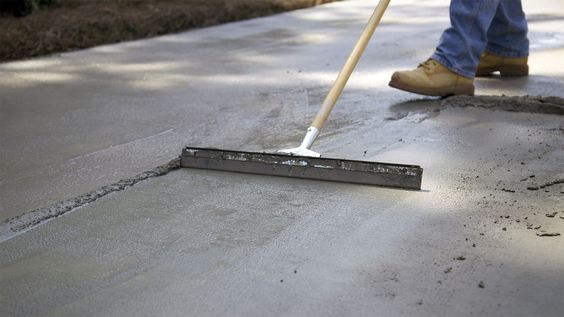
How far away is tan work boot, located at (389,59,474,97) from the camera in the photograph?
3.10 meters

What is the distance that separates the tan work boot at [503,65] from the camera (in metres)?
3.62

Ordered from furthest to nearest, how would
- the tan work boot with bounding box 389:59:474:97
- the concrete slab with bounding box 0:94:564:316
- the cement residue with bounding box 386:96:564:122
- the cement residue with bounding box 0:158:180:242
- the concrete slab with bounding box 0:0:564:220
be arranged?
the tan work boot with bounding box 389:59:474:97, the cement residue with bounding box 386:96:564:122, the concrete slab with bounding box 0:0:564:220, the cement residue with bounding box 0:158:180:242, the concrete slab with bounding box 0:94:564:316

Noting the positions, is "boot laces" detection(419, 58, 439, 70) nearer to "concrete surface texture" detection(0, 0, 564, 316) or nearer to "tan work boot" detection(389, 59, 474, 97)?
"tan work boot" detection(389, 59, 474, 97)

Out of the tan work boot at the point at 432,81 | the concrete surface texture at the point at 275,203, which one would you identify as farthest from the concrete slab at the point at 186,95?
the tan work boot at the point at 432,81

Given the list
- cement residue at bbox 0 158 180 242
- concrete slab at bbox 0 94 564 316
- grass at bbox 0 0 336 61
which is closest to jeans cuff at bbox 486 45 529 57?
concrete slab at bbox 0 94 564 316

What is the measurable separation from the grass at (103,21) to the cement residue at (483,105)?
2.23 meters

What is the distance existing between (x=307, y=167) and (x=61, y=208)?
649 mm

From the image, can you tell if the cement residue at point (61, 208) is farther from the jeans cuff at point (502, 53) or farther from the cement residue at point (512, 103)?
the jeans cuff at point (502, 53)

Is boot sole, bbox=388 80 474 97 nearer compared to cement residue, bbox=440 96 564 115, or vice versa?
cement residue, bbox=440 96 564 115

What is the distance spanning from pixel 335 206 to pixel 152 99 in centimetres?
155

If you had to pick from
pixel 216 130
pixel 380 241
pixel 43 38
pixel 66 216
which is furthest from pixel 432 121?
pixel 43 38

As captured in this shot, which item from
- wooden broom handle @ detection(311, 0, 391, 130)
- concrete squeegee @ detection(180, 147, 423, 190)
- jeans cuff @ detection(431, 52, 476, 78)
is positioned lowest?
concrete squeegee @ detection(180, 147, 423, 190)

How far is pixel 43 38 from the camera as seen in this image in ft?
14.6

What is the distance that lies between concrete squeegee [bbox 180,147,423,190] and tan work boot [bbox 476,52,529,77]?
69.0 inches
